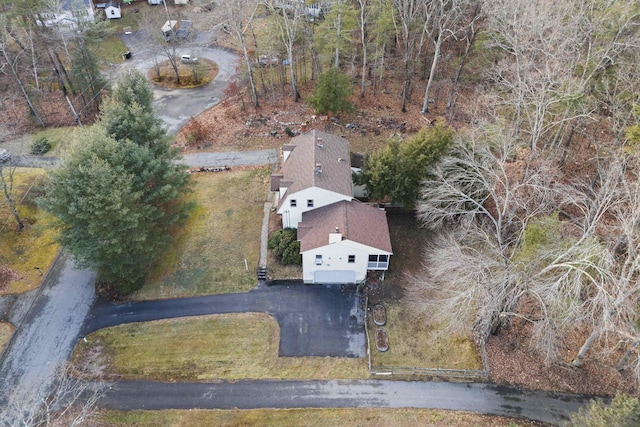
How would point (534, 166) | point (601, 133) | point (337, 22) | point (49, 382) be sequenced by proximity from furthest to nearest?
point (337, 22) < point (601, 133) < point (534, 166) < point (49, 382)

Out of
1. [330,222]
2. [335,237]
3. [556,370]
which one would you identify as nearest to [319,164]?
[330,222]

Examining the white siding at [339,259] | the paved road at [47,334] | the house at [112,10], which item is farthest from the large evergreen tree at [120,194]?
the house at [112,10]

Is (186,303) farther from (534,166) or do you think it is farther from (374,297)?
(534,166)

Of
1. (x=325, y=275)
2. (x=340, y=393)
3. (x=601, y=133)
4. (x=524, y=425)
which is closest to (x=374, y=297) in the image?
(x=325, y=275)

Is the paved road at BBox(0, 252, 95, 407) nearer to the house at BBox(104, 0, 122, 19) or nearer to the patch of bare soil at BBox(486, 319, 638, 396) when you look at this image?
the patch of bare soil at BBox(486, 319, 638, 396)

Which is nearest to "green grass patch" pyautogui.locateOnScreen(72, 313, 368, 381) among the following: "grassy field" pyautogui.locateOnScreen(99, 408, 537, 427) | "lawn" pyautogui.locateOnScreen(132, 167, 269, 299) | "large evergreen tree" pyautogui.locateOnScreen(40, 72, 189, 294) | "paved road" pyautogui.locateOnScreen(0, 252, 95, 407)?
"paved road" pyautogui.locateOnScreen(0, 252, 95, 407)

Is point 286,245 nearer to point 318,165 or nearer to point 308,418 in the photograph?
point 318,165

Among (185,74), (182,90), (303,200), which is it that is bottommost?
(182,90)
